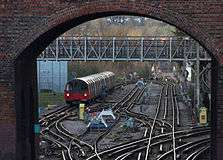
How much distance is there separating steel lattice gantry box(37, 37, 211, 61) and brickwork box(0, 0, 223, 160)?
18.2m

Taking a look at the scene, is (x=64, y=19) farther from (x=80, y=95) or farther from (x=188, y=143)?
(x=80, y=95)

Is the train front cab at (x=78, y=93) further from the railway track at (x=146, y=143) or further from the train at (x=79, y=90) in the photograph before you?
the railway track at (x=146, y=143)

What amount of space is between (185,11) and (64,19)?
2992 mm

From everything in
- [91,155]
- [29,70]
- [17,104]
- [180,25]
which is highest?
[180,25]

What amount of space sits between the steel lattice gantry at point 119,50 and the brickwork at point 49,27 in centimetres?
1818

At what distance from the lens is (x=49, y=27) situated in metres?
12.3

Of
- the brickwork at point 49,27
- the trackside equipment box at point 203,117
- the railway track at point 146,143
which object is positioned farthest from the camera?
the trackside equipment box at point 203,117

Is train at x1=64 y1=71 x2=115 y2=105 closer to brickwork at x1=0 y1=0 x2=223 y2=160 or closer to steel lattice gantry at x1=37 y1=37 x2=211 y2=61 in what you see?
steel lattice gantry at x1=37 y1=37 x2=211 y2=61

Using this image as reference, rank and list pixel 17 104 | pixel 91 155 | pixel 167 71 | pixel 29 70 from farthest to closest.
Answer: pixel 167 71
pixel 91 155
pixel 29 70
pixel 17 104

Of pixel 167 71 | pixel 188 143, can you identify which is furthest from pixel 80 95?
pixel 167 71

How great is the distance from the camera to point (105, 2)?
1197cm

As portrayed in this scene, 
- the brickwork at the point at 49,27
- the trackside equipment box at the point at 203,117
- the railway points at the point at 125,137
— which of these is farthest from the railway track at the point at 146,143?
the brickwork at the point at 49,27

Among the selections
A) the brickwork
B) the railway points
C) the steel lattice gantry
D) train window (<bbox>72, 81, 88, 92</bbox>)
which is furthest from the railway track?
train window (<bbox>72, 81, 88, 92</bbox>)

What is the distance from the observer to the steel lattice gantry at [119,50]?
3136 centimetres
